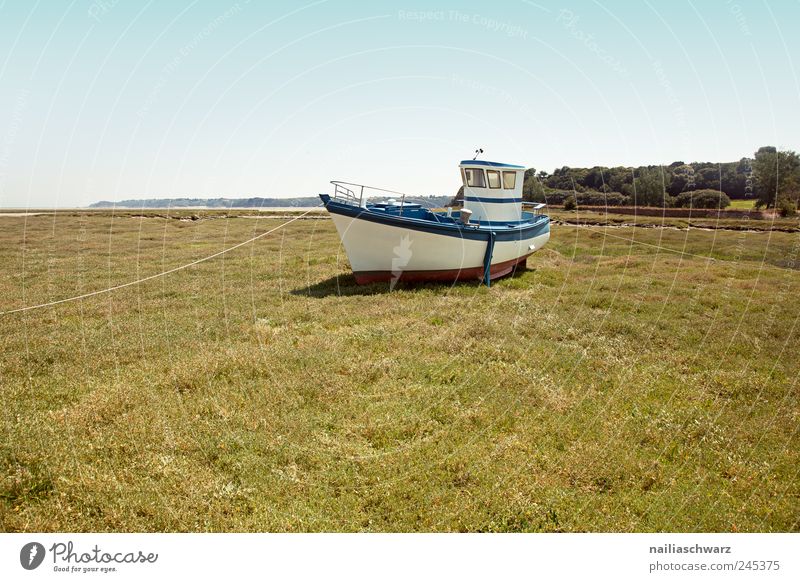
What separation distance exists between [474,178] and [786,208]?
55.1m

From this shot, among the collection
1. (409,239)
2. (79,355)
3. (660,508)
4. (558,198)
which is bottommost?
(660,508)

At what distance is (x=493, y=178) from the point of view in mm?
24234

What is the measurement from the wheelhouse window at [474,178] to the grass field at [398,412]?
7.14 meters

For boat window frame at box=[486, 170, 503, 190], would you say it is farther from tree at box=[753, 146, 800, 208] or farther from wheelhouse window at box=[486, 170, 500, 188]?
tree at box=[753, 146, 800, 208]

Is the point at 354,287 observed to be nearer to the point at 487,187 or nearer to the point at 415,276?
the point at 415,276

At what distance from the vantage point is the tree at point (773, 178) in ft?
190

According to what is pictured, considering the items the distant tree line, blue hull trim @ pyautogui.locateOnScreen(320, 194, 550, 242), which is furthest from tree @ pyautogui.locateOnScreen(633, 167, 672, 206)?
blue hull trim @ pyautogui.locateOnScreen(320, 194, 550, 242)

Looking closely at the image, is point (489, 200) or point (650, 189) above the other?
point (650, 189)

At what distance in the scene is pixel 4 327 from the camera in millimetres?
14984

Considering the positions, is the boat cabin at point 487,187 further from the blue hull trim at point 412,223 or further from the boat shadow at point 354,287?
the boat shadow at point 354,287

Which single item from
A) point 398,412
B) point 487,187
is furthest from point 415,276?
point 398,412
